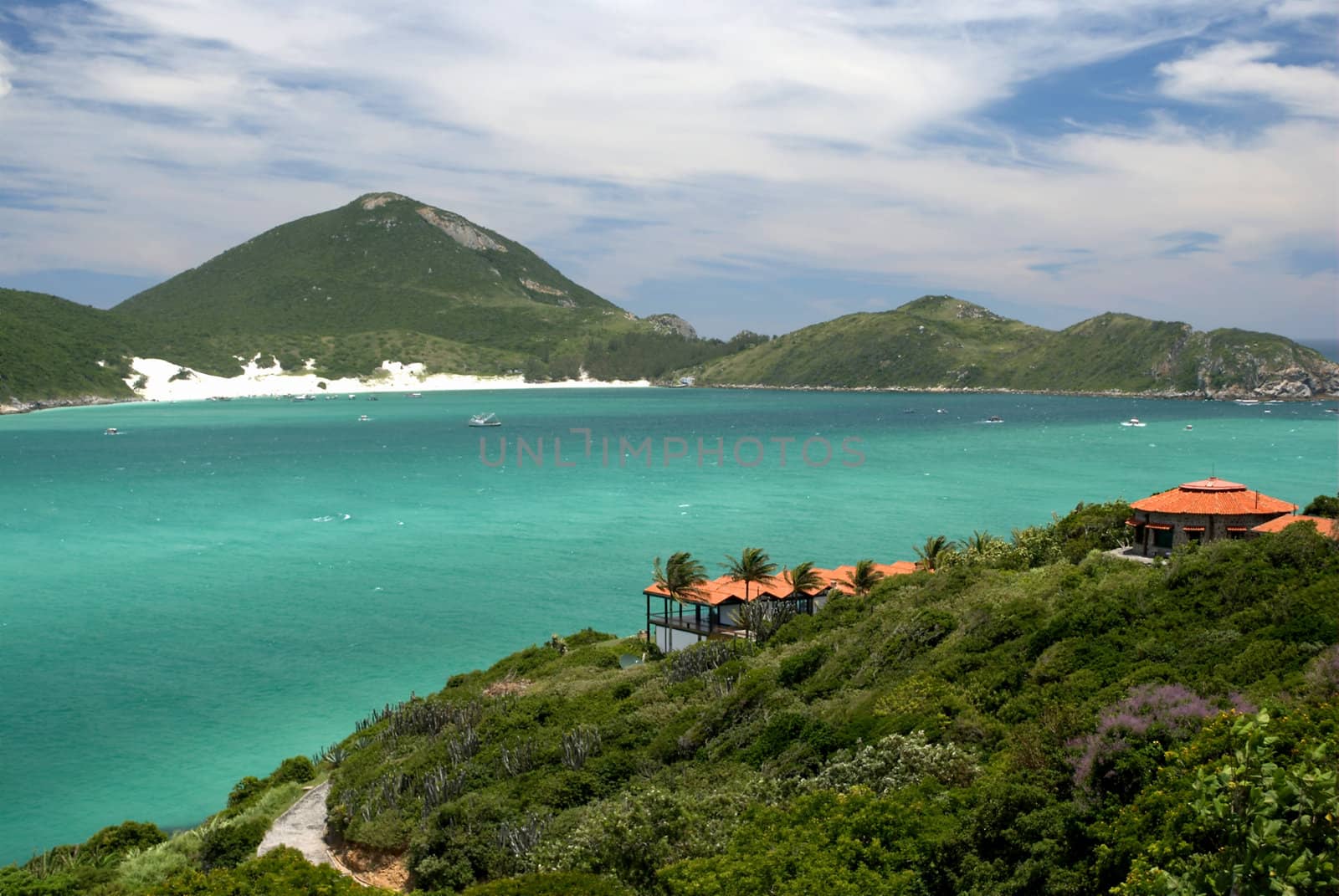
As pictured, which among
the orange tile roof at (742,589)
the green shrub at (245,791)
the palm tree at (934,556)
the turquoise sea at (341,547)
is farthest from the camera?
the palm tree at (934,556)

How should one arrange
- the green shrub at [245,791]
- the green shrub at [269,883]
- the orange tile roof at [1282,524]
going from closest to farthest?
1. the green shrub at [269,883]
2. the green shrub at [245,791]
3. the orange tile roof at [1282,524]

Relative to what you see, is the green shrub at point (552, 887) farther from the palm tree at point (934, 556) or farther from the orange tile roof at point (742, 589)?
the palm tree at point (934, 556)

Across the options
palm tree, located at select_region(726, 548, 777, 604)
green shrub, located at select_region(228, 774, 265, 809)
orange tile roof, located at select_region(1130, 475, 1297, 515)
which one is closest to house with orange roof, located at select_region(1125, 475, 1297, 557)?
orange tile roof, located at select_region(1130, 475, 1297, 515)

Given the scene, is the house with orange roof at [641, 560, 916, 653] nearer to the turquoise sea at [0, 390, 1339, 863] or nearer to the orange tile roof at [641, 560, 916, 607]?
the orange tile roof at [641, 560, 916, 607]

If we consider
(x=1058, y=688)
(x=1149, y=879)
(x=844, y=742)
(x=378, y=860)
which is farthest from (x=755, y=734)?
(x=1149, y=879)

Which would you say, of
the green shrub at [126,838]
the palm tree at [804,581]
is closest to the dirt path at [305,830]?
the green shrub at [126,838]
